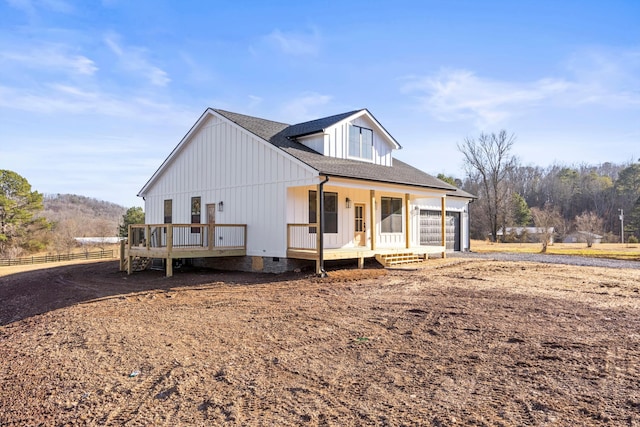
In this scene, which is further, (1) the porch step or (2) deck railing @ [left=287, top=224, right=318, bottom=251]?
(1) the porch step

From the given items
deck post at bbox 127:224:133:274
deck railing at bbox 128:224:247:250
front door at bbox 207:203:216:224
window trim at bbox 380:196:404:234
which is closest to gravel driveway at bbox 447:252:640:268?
window trim at bbox 380:196:404:234

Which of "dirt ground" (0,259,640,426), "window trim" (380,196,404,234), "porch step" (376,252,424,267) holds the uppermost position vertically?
"window trim" (380,196,404,234)

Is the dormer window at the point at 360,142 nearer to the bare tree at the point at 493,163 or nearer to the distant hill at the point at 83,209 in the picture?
the bare tree at the point at 493,163

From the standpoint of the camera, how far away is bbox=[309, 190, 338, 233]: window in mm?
14484

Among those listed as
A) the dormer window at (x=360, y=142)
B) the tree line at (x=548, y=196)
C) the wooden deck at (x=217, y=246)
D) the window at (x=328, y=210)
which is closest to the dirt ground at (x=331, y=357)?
the wooden deck at (x=217, y=246)

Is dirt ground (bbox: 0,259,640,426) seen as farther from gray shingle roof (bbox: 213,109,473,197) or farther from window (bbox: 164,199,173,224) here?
window (bbox: 164,199,173,224)

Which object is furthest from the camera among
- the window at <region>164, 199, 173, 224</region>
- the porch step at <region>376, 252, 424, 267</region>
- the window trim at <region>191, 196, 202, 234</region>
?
the window at <region>164, 199, 173, 224</region>

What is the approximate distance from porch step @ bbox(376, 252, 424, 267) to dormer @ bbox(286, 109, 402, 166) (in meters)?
4.04

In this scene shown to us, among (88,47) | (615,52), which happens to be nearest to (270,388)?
(88,47)

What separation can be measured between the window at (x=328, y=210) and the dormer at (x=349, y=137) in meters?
1.67

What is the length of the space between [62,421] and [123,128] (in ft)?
63.7

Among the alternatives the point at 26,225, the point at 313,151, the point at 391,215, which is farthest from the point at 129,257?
the point at 26,225

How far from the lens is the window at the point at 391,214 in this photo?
17.0m

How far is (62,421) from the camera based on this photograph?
398 cm
